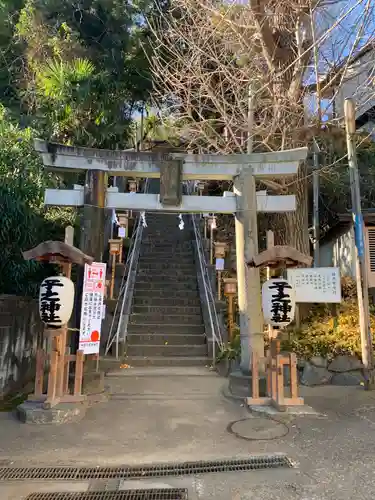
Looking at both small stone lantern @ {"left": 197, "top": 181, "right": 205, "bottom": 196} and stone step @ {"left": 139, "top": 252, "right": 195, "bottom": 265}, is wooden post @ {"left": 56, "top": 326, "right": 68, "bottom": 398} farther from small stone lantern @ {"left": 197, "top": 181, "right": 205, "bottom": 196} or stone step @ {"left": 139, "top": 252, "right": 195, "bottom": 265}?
small stone lantern @ {"left": 197, "top": 181, "right": 205, "bottom": 196}

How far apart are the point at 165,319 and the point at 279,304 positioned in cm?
495

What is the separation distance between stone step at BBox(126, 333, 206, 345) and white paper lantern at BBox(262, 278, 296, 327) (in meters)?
3.84

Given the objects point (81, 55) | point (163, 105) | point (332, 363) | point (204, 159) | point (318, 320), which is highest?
point (81, 55)

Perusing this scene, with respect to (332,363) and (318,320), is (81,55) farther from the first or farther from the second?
(332,363)

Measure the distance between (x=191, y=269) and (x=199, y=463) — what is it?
896 cm

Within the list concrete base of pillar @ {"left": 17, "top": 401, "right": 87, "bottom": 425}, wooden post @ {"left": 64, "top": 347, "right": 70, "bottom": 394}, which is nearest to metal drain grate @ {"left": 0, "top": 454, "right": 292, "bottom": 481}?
concrete base of pillar @ {"left": 17, "top": 401, "right": 87, "bottom": 425}

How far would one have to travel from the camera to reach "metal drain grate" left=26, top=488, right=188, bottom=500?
12.4 ft

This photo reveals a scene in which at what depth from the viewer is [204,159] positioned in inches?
311

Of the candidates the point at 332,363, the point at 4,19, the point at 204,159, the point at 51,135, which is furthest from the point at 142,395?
the point at 4,19

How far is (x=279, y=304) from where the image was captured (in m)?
6.63

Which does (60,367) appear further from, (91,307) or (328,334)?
(328,334)

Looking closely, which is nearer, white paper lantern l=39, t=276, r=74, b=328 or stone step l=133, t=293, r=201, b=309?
white paper lantern l=39, t=276, r=74, b=328

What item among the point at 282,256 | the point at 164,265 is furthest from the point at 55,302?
the point at 164,265

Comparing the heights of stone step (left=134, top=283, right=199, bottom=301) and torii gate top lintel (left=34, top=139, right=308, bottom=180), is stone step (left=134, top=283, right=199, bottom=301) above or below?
below
